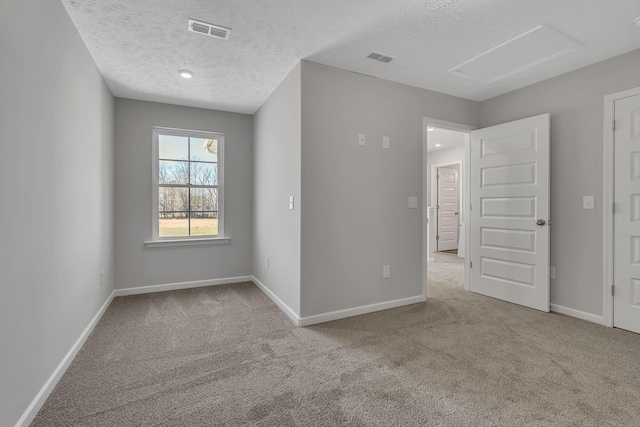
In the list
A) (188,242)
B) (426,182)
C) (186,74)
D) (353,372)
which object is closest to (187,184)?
(188,242)

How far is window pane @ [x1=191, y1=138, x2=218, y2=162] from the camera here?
4258mm

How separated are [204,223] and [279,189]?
1.61 metres

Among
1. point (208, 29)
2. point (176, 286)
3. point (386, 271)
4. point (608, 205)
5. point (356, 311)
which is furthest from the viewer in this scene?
point (176, 286)

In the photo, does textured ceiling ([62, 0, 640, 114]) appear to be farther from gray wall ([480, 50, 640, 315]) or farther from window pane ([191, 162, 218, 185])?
window pane ([191, 162, 218, 185])

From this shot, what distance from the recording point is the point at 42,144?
5.68 feet

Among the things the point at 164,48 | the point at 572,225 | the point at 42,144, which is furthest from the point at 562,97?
the point at 42,144

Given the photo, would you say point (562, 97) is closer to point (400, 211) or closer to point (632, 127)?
point (632, 127)

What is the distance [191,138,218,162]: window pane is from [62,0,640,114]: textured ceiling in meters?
1.04

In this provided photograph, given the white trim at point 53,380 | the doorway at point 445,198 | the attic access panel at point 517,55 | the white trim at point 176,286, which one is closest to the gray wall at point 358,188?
the attic access panel at point 517,55

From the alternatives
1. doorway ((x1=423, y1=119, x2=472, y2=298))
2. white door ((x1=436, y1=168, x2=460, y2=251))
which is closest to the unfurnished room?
doorway ((x1=423, y1=119, x2=472, y2=298))

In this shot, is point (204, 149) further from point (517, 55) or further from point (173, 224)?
point (517, 55)

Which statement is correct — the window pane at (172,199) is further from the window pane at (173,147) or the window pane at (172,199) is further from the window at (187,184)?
the window pane at (173,147)

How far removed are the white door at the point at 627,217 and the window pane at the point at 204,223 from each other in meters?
4.51

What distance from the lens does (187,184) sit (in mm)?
4211
